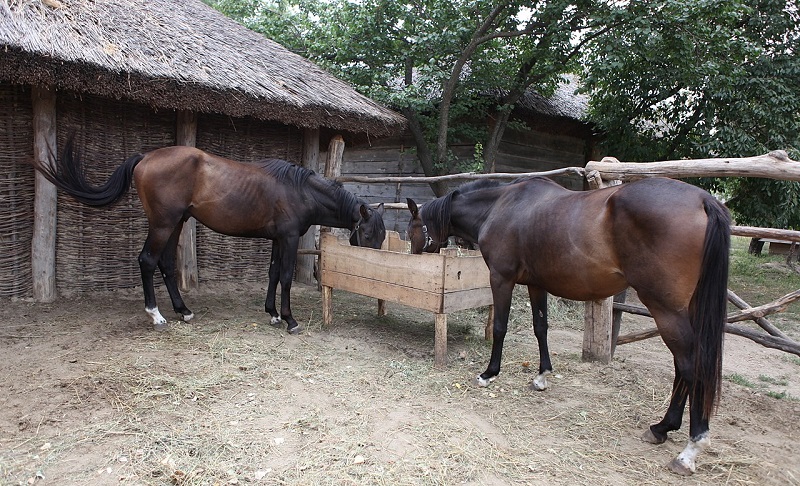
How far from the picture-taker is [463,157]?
9.38 m

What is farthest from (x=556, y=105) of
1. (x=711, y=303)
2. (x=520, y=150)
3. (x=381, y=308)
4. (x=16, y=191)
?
(x=16, y=191)

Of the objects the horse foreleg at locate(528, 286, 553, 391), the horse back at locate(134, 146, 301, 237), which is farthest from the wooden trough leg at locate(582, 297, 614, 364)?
the horse back at locate(134, 146, 301, 237)

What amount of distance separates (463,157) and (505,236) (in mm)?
6195

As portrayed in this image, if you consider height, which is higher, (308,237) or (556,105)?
(556,105)

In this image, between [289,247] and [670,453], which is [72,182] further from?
[670,453]

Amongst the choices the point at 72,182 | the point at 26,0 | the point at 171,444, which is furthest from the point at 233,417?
the point at 26,0

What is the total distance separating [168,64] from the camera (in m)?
4.86

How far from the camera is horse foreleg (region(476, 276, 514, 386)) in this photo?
3.46 meters

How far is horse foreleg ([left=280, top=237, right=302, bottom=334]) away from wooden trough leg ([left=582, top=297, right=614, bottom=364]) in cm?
259

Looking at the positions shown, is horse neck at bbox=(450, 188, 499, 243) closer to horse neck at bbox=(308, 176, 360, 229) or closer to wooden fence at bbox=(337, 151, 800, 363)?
wooden fence at bbox=(337, 151, 800, 363)

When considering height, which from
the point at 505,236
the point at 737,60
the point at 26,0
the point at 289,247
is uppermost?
the point at 737,60

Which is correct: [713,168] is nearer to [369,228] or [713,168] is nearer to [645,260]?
[645,260]

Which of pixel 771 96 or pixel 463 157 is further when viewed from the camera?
pixel 463 157

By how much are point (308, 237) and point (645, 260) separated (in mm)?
4885
